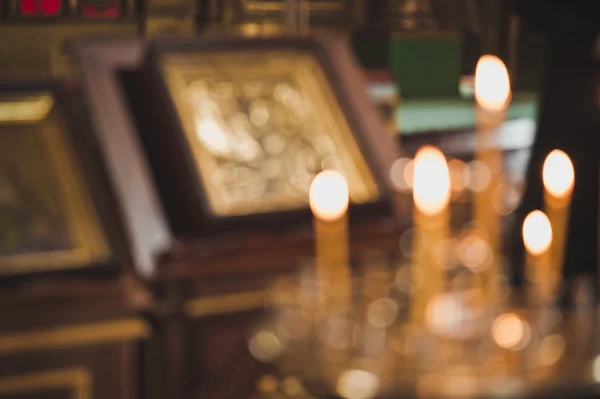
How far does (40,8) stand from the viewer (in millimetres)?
2453

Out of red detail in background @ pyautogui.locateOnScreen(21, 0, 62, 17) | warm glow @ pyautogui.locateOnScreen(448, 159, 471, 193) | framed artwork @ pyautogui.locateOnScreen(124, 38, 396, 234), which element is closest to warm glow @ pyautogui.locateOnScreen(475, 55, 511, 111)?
framed artwork @ pyautogui.locateOnScreen(124, 38, 396, 234)

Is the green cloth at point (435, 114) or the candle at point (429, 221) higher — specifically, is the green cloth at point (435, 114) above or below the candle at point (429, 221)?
below

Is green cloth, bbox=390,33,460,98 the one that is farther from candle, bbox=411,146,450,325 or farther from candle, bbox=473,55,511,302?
candle, bbox=411,146,450,325

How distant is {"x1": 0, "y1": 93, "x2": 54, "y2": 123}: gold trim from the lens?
171cm

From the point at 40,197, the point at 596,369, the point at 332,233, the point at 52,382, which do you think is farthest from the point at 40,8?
the point at 596,369

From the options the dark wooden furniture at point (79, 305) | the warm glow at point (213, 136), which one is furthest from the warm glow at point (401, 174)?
the dark wooden furniture at point (79, 305)

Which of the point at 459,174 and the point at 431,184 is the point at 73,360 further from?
the point at 459,174

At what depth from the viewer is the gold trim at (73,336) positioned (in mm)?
1531

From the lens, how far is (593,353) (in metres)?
1.04

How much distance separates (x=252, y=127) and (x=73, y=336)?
549 mm

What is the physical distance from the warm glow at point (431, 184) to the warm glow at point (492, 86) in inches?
3.3

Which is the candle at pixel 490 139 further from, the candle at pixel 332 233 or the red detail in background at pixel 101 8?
the red detail in background at pixel 101 8

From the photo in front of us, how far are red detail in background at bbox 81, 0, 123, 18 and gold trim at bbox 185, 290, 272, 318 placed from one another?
1.10m

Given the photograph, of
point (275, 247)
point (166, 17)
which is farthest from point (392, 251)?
point (166, 17)
